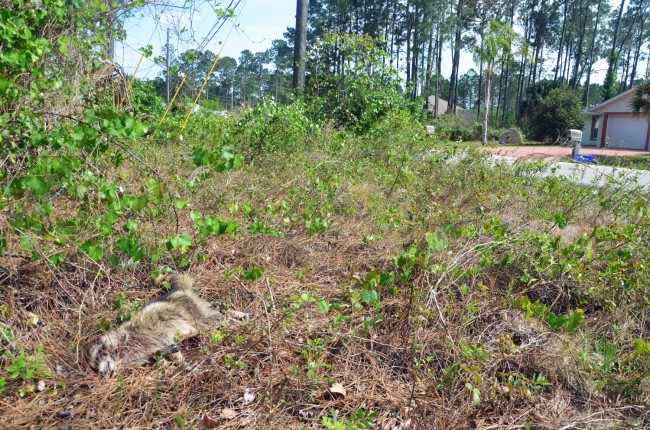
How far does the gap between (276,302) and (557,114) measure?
32.0m

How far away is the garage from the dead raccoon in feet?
105

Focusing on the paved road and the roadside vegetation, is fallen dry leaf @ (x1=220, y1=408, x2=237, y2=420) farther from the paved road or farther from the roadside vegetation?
the paved road

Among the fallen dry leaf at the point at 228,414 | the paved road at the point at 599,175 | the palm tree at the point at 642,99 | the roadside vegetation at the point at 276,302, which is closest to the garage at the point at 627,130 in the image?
the palm tree at the point at 642,99

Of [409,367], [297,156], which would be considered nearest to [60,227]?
[409,367]

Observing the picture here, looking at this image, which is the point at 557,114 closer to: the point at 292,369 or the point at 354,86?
the point at 354,86

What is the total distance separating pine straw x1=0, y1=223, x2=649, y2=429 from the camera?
2141 millimetres

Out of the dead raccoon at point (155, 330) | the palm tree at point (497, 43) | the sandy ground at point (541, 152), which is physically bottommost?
the dead raccoon at point (155, 330)

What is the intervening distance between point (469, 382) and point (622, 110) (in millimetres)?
34923

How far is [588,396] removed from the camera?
2.41 metres

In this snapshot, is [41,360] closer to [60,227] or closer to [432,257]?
[60,227]

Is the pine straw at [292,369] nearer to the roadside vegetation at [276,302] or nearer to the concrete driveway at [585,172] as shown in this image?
the roadside vegetation at [276,302]

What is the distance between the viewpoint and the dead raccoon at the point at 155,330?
2.33 m

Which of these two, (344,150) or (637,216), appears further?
(344,150)

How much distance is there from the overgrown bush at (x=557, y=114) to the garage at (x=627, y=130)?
2.40 m
